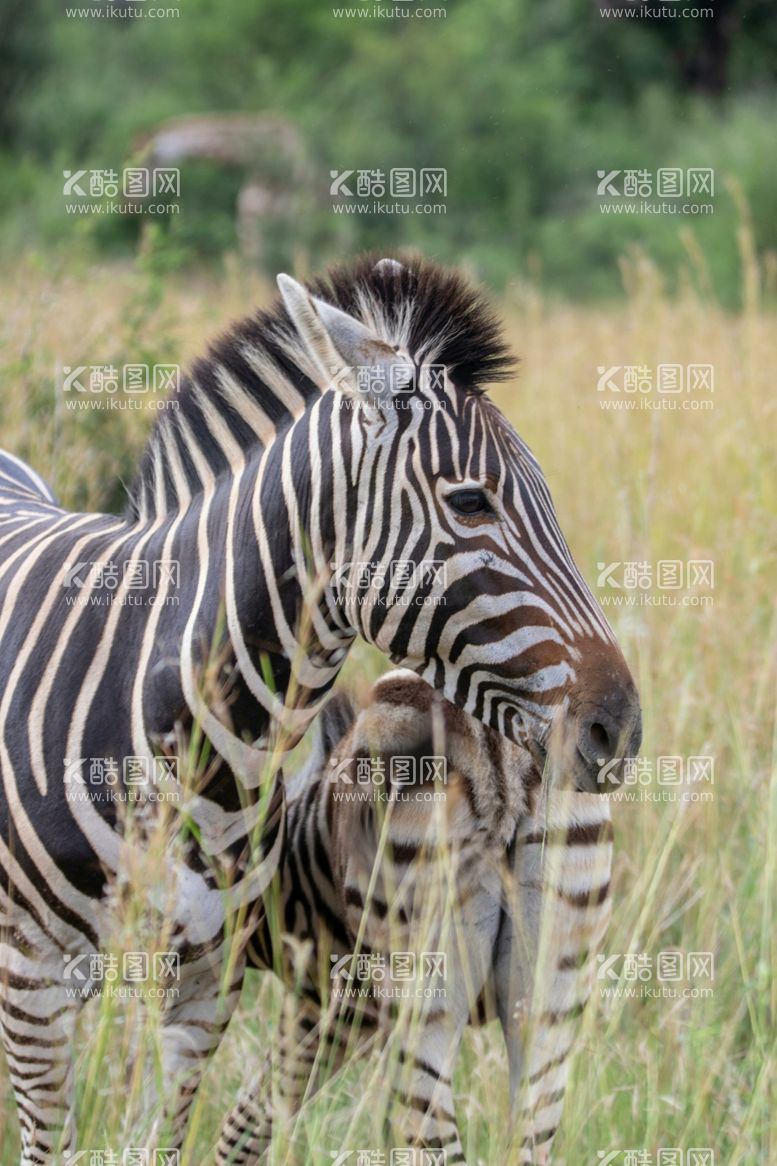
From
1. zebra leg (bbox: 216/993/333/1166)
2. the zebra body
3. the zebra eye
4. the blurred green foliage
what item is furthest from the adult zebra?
the blurred green foliage

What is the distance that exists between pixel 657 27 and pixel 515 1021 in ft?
94.7

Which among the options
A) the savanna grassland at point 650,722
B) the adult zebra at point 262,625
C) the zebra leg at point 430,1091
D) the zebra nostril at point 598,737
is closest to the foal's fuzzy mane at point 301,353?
the adult zebra at point 262,625

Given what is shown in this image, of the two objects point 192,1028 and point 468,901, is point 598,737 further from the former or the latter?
point 192,1028

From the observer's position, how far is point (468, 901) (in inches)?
126

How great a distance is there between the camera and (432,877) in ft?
10.0

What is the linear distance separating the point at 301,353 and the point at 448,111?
1782 cm

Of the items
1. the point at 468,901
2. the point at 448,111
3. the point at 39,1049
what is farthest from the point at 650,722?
the point at 448,111

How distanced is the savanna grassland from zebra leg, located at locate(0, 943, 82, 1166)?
0.32 feet

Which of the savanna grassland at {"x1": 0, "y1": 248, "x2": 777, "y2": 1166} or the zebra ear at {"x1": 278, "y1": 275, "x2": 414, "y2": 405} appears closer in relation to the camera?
the zebra ear at {"x1": 278, "y1": 275, "x2": 414, "y2": 405}

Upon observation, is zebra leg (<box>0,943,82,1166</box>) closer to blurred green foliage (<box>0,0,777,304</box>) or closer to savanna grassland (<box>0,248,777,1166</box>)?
savanna grassland (<box>0,248,777,1166</box>)

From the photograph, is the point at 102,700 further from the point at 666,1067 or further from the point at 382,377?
the point at 666,1067

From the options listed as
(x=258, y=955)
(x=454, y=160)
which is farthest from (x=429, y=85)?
(x=258, y=955)

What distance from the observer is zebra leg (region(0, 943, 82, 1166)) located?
10.3 ft

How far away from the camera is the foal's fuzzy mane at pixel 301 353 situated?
3176 mm
